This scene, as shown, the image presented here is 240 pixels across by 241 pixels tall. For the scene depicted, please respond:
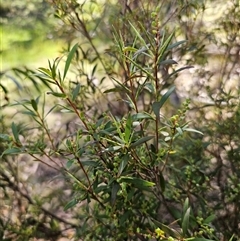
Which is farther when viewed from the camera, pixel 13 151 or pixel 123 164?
pixel 13 151

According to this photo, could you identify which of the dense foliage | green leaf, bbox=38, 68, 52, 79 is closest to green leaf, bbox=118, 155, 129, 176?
the dense foliage

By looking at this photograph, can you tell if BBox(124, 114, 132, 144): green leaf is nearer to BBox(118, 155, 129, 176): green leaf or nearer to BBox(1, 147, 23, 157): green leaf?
BBox(118, 155, 129, 176): green leaf

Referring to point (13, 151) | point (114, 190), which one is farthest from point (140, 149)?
point (13, 151)

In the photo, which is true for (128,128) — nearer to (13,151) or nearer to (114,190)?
(114,190)

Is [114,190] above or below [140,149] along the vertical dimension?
below

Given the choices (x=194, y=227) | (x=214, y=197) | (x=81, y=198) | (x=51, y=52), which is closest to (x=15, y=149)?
(x=81, y=198)

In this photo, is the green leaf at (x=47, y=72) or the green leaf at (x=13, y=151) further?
the green leaf at (x=13, y=151)

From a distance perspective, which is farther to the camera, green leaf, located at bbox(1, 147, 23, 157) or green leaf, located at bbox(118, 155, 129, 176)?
green leaf, located at bbox(1, 147, 23, 157)

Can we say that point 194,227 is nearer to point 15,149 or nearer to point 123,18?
point 15,149

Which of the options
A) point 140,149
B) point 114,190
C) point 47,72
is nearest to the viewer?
point 47,72

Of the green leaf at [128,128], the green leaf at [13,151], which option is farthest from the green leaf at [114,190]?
the green leaf at [13,151]

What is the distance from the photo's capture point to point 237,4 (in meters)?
1.71

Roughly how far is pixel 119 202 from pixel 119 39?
528 millimetres

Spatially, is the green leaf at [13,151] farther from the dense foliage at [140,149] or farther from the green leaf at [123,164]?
the green leaf at [123,164]
